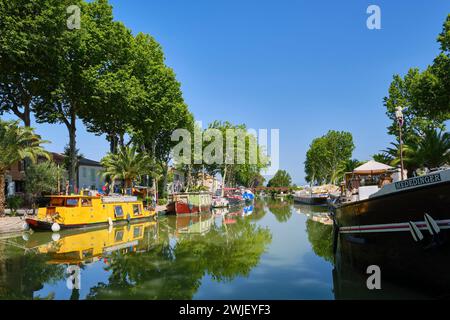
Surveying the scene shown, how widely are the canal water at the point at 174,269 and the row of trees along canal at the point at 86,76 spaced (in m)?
13.3

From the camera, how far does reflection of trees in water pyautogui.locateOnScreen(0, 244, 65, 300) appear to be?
404 inches

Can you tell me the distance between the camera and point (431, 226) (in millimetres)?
8227

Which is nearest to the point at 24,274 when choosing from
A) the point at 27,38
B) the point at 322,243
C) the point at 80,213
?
the point at 80,213

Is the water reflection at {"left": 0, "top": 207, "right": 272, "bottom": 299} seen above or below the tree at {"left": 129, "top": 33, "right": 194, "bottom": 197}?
below

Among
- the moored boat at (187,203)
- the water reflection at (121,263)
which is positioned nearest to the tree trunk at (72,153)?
the moored boat at (187,203)

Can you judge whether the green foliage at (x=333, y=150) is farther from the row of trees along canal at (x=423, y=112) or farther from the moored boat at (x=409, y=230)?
the moored boat at (x=409, y=230)

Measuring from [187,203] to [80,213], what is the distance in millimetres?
17701

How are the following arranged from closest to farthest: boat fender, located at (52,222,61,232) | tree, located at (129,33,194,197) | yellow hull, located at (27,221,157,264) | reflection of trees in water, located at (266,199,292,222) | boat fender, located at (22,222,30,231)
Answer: yellow hull, located at (27,221,157,264)
boat fender, located at (52,222,61,232)
boat fender, located at (22,222,30,231)
reflection of trees in water, located at (266,199,292,222)
tree, located at (129,33,194,197)

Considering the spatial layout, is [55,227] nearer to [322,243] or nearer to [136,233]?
[136,233]

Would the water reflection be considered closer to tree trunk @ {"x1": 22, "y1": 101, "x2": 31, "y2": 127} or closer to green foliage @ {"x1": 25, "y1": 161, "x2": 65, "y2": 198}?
green foliage @ {"x1": 25, "y1": 161, "x2": 65, "y2": 198}

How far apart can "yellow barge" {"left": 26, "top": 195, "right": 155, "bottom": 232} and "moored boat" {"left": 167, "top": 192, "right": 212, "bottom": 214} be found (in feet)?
32.6

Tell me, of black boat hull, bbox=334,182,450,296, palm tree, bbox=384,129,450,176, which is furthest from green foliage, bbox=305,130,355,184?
black boat hull, bbox=334,182,450,296
